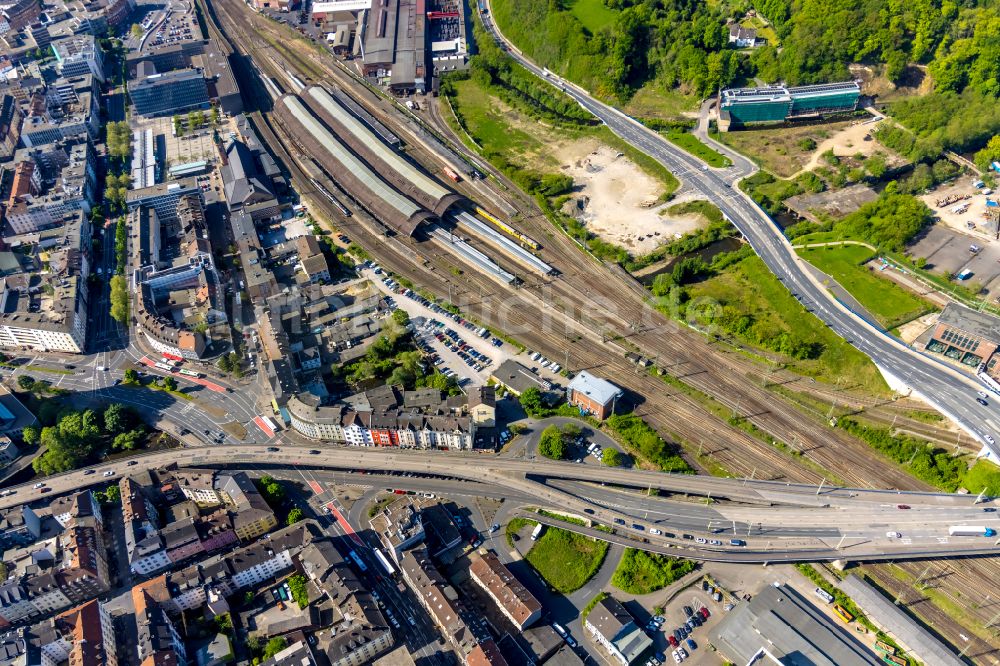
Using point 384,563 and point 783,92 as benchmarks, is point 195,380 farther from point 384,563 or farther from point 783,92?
point 783,92

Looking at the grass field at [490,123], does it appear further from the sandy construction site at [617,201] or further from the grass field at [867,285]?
the grass field at [867,285]

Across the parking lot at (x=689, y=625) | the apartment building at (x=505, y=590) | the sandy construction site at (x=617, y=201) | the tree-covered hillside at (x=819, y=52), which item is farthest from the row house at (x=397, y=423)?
the tree-covered hillside at (x=819, y=52)

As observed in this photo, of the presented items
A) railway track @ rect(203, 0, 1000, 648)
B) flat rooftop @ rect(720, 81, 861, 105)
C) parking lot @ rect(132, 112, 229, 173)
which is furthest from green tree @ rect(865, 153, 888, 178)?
parking lot @ rect(132, 112, 229, 173)

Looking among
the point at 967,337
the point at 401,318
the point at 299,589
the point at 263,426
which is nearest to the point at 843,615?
the point at 967,337

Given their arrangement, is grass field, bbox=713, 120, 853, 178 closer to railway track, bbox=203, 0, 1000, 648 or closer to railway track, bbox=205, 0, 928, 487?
railway track, bbox=203, 0, 1000, 648

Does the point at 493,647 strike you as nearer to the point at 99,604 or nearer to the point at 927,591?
the point at 99,604

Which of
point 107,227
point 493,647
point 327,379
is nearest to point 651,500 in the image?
point 493,647
